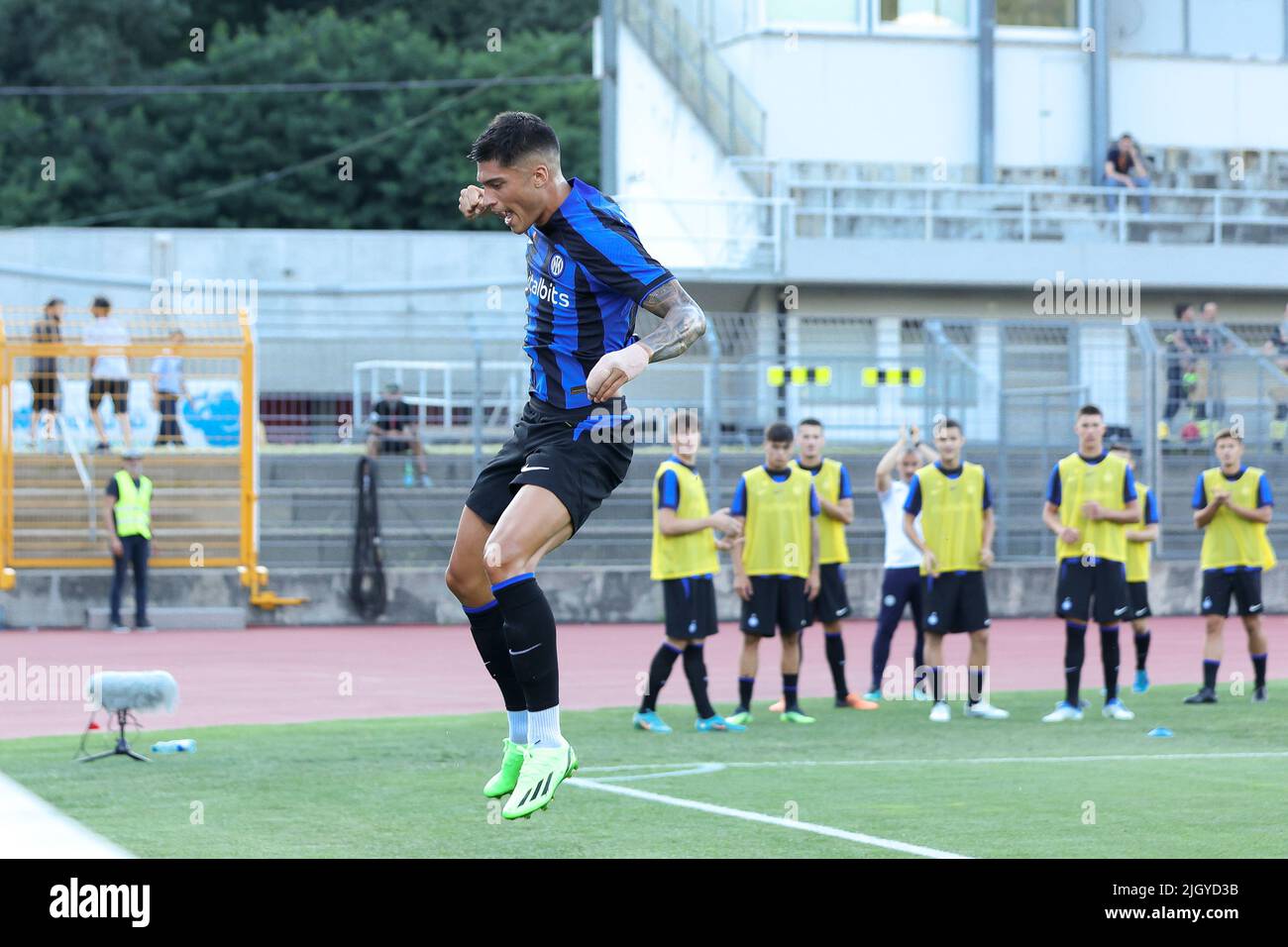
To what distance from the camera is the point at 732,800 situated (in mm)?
9719

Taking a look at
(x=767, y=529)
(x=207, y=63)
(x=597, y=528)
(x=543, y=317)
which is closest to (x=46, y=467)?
(x=597, y=528)

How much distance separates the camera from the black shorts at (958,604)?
14242 millimetres

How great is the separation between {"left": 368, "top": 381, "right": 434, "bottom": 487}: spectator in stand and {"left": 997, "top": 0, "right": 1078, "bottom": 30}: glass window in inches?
617

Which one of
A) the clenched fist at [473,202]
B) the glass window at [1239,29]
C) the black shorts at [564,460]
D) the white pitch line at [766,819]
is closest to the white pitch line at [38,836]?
the black shorts at [564,460]

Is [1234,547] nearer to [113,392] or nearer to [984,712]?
[984,712]

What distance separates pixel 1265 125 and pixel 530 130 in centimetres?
3097

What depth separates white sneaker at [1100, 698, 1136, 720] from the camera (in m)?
13.9

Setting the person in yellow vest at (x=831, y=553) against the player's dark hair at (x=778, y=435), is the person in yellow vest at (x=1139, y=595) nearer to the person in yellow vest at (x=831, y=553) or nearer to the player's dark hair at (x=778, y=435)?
the person in yellow vest at (x=831, y=553)

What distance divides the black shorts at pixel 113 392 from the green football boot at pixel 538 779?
1667cm

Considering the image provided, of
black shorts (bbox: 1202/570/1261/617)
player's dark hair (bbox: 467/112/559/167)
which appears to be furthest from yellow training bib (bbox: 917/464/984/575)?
player's dark hair (bbox: 467/112/559/167)

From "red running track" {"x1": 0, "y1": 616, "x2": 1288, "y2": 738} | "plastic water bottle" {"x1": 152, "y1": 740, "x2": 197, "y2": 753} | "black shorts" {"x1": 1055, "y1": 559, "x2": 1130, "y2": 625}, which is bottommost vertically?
"red running track" {"x1": 0, "y1": 616, "x2": 1288, "y2": 738}

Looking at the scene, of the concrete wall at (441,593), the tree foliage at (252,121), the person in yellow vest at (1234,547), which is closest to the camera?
the person in yellow vest at (1234,547)

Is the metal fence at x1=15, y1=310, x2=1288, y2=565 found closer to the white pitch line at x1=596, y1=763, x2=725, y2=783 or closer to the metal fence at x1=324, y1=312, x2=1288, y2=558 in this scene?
the metal fence at x1=324, y1=312, x2=1288, y2=558

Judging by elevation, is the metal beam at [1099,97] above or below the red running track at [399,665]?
above
